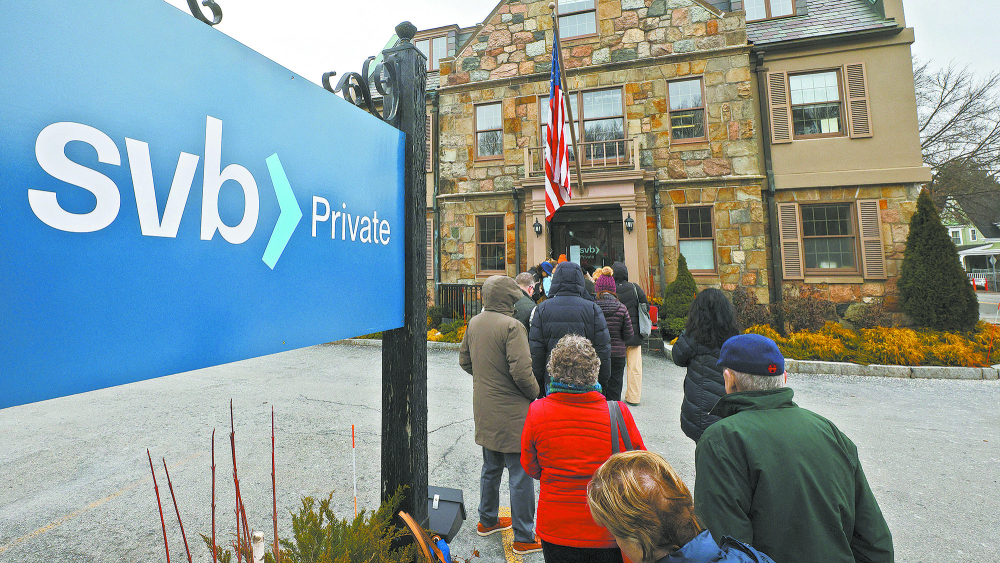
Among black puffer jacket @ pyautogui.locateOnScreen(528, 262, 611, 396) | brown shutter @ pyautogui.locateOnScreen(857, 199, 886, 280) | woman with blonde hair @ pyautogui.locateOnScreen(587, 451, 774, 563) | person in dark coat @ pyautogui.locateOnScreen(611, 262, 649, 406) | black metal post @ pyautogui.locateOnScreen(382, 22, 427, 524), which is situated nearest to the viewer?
woman with blonde hair @ pyautogui.locateOnScreen(587, 451, 774, 563)

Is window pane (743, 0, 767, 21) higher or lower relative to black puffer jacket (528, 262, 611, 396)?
higher

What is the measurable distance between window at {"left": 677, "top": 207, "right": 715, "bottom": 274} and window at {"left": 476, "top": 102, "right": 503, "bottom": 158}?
5.57 metres

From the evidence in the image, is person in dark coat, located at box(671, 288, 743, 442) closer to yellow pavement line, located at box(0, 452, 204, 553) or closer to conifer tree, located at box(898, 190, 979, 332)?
yellow pavement line, located at box(0, 452, 204, 553)

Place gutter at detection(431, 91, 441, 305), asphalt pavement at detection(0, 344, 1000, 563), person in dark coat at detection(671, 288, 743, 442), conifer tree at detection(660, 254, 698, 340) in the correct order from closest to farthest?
person in dark coat at detection(671, 288, 743, 442) → asphalt pavement at detection(0, 344, 1000, 563) → conifer tree at detection(660, 254, 698, 340) → gutter at detection(431, 91, 441, 305)

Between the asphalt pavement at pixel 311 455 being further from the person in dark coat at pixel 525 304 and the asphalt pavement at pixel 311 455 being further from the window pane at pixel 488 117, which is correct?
the window pane at pixel 488 117

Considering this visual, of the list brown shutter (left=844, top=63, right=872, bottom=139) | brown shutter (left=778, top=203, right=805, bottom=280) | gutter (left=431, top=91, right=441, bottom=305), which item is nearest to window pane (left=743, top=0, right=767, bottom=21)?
brown shutter (left=844, top=63, right=872, bottom=139)

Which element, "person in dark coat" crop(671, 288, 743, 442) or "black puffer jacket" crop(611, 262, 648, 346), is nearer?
"person in dark coat" crop(671, 288, 743, 442)

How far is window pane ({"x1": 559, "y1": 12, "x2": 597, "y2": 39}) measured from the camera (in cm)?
1215

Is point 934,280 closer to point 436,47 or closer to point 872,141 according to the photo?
point 872,141

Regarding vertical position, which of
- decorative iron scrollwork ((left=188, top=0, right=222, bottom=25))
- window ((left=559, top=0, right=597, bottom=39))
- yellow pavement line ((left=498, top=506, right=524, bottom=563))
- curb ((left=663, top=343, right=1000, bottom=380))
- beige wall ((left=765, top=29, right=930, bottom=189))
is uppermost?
window ((left=559, top=0, right=597, bottom=39))

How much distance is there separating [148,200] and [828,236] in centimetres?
1356

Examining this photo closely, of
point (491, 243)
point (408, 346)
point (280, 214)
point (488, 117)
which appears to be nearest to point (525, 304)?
point (408, 346)

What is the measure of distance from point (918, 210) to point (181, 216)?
13.0 m

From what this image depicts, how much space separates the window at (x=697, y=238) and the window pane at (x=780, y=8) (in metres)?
6.36
